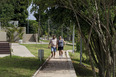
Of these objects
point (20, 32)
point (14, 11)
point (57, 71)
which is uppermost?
point (14, 11)

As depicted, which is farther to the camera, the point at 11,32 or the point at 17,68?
the point at 11,32

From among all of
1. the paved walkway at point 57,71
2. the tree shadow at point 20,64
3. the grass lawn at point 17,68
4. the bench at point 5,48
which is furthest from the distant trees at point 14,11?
the paved walkway at point 57,71

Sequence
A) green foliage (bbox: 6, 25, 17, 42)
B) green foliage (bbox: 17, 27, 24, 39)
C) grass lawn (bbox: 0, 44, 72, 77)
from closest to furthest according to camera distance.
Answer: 1. grass lawn (bbox: 0, 44, 72, 77)
2. green foliage (bbox: 6, 25, 17, 42)
3. green foliage (bbox: 17, 27, 24, 39)

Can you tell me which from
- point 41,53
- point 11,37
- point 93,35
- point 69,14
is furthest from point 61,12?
point 11,37

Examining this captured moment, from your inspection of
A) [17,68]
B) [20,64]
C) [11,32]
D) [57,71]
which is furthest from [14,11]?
[57,71]

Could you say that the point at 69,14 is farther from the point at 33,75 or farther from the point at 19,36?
the point at 19,36

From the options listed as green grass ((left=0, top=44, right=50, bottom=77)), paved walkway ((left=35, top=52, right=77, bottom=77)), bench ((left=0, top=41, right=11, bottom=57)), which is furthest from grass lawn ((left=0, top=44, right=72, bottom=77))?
bench ((left=0, top=41, right=11, bottom=57))

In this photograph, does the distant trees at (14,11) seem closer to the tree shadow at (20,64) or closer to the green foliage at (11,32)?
the green foliage at (11,32)

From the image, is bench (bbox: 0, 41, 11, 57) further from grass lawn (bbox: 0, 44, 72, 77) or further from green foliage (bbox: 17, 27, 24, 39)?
green foliage (bbox: 17, 27, 24, 39)

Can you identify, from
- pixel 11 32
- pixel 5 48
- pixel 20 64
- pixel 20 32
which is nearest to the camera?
pixel 20 64

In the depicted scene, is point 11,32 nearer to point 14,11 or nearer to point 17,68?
point 14,11

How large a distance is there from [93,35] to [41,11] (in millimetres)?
3164

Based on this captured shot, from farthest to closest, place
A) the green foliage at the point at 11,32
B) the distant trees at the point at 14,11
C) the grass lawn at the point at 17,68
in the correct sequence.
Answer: the distant trees at the point at 14,11 < the green foliage at the point at 11,32 < the grass lawn at the point at 17,68

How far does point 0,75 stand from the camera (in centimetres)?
877
